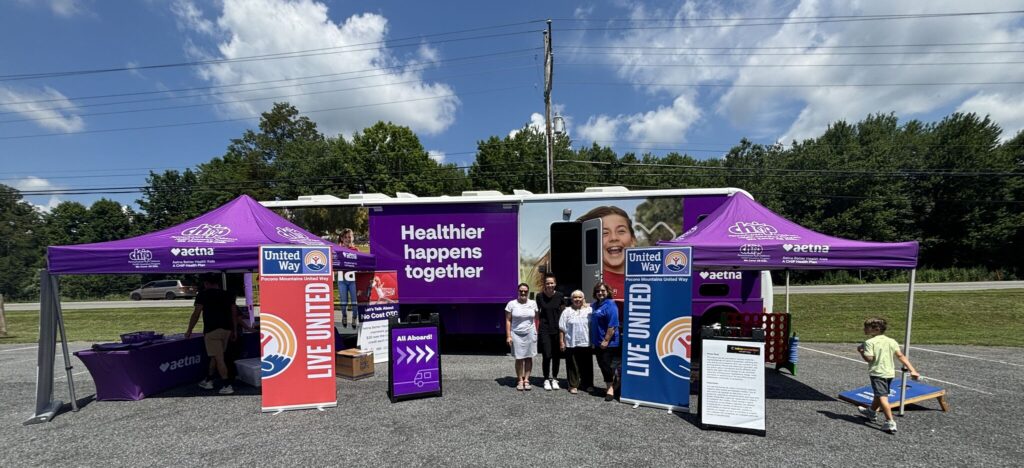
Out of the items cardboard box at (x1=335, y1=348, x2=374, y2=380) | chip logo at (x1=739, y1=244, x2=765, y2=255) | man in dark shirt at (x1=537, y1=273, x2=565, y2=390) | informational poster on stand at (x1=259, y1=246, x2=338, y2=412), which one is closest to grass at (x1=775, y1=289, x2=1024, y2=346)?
chip logo at (x1=739, y1=244, x2=765, y2=255)

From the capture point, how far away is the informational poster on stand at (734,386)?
4.56 metres

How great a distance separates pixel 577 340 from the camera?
591 centimetres

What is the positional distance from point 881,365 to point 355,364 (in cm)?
688

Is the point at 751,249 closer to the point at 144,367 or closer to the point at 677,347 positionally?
the point at 677,347

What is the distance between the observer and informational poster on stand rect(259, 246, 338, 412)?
18.0 ft

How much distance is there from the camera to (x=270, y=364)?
215 inches

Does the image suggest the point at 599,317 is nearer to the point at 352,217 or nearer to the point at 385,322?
the point at 385,322

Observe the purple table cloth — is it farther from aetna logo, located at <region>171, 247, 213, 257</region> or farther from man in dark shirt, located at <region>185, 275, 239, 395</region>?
aetna logo, located at <region>171, 247, 213, 257</region>

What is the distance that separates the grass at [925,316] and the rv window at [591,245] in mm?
6771

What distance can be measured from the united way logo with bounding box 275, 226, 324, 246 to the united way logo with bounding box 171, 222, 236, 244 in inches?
27.5

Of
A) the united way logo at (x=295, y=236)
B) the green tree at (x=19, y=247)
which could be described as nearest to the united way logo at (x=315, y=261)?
the united way logo at (x=295, y=236)

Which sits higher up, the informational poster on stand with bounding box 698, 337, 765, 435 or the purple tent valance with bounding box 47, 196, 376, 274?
the purple tent valance with bounding box 47, 196, 376, 274

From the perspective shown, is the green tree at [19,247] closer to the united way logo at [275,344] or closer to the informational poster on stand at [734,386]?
the united way logo at [275,344]

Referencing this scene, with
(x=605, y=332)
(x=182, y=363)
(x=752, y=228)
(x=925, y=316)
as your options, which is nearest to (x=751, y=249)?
(x=752, y=228)
